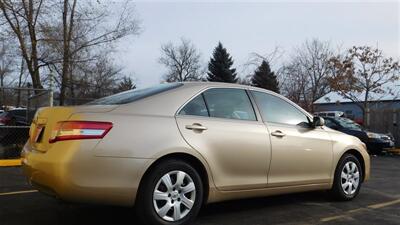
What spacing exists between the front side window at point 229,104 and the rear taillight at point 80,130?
1.36 m

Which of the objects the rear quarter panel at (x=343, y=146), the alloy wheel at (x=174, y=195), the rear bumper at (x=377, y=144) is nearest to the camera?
the alloy wheel at (x=174, y=195)

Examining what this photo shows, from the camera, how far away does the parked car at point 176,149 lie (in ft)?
15.2

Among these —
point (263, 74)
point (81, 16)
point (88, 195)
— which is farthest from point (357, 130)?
point (263, 74)

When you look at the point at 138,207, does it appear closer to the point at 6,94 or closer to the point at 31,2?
the point at 6,94

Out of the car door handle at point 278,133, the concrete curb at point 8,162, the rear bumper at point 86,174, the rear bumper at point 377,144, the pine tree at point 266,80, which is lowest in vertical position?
the concrete curb at point 8,162

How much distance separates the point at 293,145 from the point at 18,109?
32.4ft

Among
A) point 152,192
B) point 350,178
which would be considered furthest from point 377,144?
point 152,192

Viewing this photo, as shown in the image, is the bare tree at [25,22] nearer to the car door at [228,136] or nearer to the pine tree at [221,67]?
the car door at [228,136]

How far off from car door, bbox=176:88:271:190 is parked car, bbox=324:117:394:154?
12919 millimetres

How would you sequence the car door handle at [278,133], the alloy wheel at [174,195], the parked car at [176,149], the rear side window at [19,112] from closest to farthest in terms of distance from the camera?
the parked car at [176,149] → the alloy wheel at [174,195] → the car door handle at [278,133] → the rear side window at [19,112]

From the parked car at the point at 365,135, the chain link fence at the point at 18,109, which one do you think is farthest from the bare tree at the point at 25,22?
the parked car at the point at 365,135

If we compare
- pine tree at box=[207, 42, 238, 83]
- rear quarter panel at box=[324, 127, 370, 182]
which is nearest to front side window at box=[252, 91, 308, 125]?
rear quarter panel at box=[324, 127, 370, 182]

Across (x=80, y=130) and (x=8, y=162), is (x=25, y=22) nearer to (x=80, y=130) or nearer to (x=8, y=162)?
(x=8, y=162)

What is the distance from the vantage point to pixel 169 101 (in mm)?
5273
